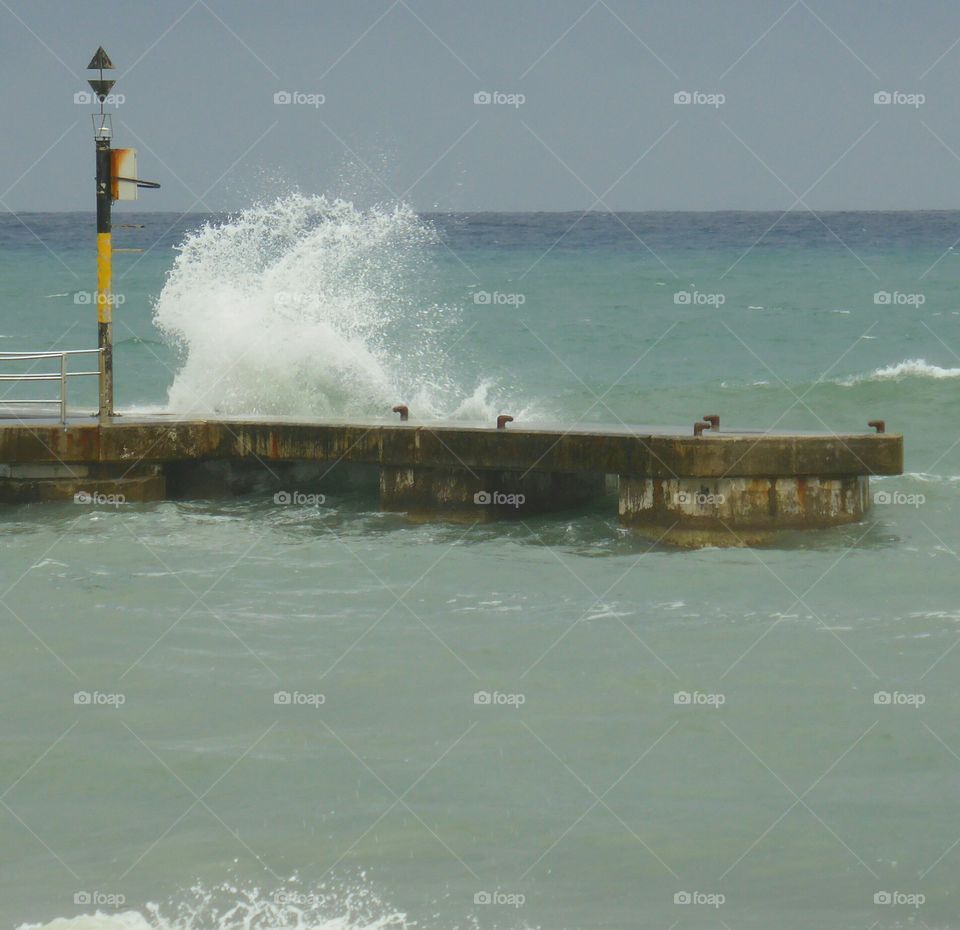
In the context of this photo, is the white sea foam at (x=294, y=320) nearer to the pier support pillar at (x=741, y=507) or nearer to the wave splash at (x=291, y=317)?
the wave splash at (x=291, y=317)

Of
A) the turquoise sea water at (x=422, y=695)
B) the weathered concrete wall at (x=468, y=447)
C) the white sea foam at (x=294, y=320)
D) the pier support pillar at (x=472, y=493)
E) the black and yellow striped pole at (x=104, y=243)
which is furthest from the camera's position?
the white sea foam at (x=294, y=320)

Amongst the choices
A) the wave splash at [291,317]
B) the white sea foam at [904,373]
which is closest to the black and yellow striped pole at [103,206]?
the wave splash at [291,317]

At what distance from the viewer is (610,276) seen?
48375 mm

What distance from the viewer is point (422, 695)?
29.5 ft

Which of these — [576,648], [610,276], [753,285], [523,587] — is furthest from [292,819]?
[610,276]

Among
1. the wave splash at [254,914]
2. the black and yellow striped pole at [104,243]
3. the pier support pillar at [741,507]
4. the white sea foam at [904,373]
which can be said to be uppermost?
the black and yellow striped pole at [104,243]

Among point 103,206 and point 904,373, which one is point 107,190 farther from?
point 904,373

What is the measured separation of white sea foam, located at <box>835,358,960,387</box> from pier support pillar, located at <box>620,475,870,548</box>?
34.7ft

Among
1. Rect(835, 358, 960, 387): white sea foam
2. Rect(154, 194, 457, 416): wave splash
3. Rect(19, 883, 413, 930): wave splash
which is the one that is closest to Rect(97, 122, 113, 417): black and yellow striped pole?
Rect(154, 194, 457, 416): wave splash

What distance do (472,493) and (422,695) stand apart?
4.84 metres

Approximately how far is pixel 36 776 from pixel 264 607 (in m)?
3.18

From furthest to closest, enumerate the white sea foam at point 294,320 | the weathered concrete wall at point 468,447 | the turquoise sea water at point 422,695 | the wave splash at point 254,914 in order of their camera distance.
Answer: the white sea foam at point 294,320 < the weathered concrete wall at point 468,447 < the turquoise sea water at point 422,695 < the wave splash at point 254,914

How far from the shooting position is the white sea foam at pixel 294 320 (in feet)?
54.1

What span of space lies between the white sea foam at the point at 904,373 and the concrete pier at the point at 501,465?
9595 millimetres
